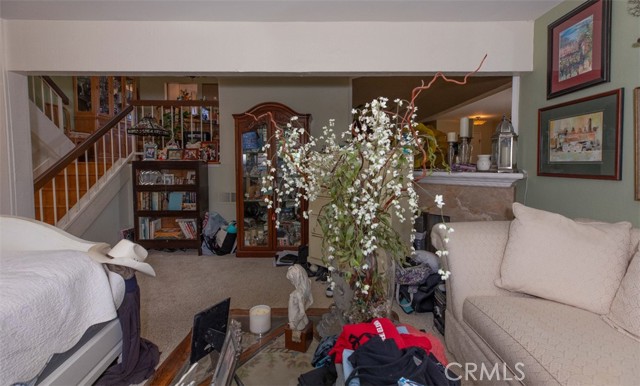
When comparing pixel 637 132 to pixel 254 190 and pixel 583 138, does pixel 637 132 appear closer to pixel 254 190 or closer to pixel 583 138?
pixel 583 138

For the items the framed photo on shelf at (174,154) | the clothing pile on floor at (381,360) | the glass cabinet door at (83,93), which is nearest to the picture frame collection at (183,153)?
the framed photo on shelf at (174,154)

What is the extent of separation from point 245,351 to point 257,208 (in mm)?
2936

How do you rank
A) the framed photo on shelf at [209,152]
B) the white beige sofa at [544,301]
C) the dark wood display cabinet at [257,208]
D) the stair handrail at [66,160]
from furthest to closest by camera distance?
1. the framed photo on shelf at [209,152]
2. the dark wood display cabinet at [257,208]
3. the stair handrail at [66,160]
4. the white beige sofa at [544,301]

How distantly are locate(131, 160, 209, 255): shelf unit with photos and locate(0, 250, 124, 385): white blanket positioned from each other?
2.72 metres

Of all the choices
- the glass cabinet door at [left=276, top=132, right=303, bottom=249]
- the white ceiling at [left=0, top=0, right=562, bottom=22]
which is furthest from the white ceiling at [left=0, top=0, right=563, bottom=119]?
the glass cabinet door at [left=276, top=132, right=303, bottom=249]

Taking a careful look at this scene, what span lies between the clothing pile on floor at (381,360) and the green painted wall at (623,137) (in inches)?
54.9

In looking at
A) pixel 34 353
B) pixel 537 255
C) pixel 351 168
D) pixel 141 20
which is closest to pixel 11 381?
pixel 34 353

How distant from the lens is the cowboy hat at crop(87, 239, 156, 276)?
5.25 feet

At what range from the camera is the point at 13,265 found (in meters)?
1.43

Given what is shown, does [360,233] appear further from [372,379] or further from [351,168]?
[372,379]

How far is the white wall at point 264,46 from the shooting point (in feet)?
8.39

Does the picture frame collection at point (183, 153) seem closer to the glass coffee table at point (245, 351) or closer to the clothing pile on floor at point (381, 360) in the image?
the glass coffee table at point (245, 351)

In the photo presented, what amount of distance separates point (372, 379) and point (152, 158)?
458 centimetres

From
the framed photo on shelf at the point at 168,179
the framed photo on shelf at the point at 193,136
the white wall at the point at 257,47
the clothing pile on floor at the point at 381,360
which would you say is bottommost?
the clothing pile on floor at the point at 381,360
